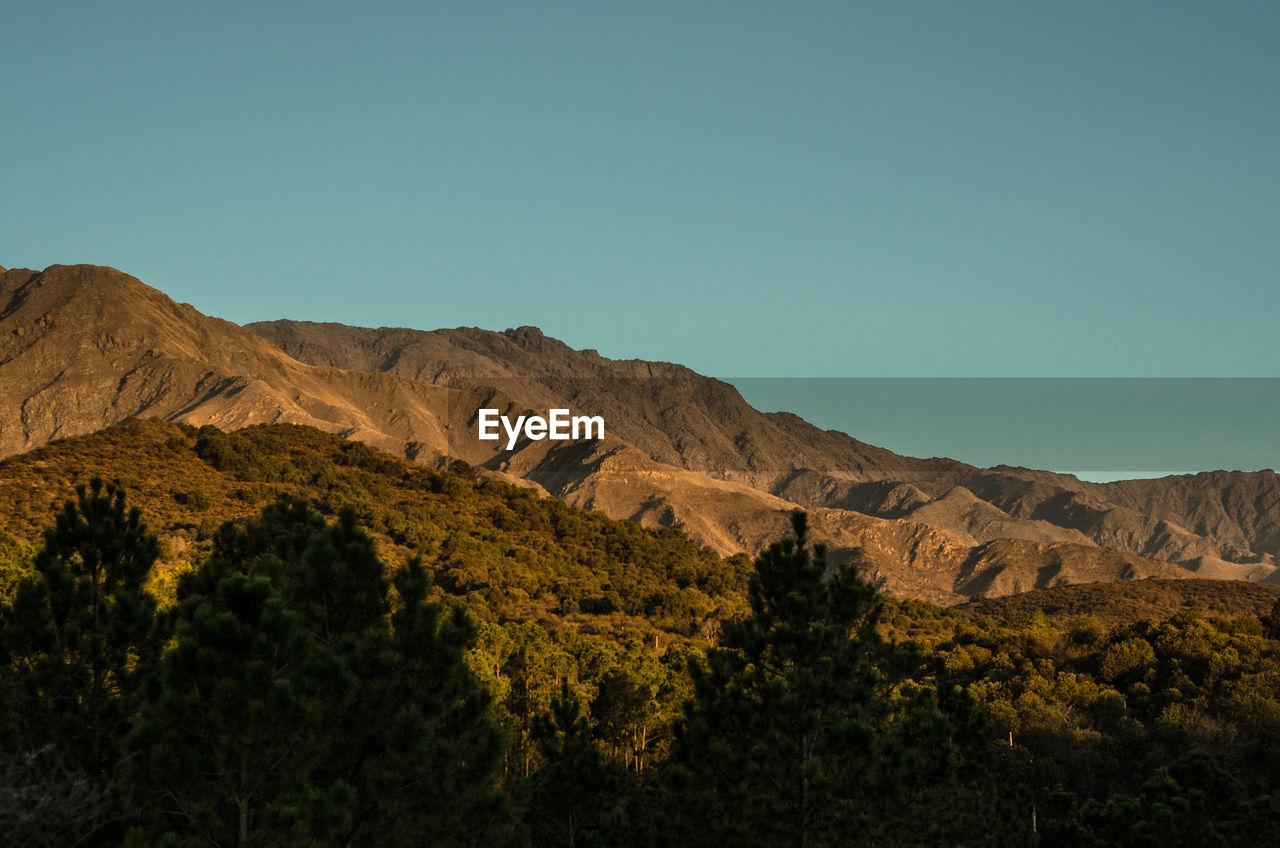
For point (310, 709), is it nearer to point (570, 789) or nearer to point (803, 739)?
point (803, 739)

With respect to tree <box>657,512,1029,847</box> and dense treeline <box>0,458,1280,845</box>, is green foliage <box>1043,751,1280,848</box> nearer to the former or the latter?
dense treeline <box>0,458,1280,845</box>

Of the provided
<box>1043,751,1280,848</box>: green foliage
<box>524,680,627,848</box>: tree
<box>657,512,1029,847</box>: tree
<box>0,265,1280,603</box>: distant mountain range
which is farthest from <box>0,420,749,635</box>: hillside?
<box>1043,751,1280,848</box>: green foliage

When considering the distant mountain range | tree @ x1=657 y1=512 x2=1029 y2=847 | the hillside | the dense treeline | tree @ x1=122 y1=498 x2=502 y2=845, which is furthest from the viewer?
the distant mountain range

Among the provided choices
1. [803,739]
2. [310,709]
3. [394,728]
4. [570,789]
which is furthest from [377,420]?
[310,709]

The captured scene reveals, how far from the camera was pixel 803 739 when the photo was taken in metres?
17.3

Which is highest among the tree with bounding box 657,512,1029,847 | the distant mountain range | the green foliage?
the distant mountain range

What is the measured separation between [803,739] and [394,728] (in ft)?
22.8

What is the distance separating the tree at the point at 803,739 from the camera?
55.1 ft

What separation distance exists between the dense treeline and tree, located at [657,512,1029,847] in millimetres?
40

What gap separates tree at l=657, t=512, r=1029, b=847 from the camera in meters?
16.8

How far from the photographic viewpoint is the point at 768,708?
1744 cm

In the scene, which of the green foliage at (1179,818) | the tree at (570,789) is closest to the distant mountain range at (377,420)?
the green foliage at (1179,818)

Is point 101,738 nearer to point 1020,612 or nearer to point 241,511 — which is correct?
point 241,511

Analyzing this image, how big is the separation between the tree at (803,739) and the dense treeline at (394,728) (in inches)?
1.6
